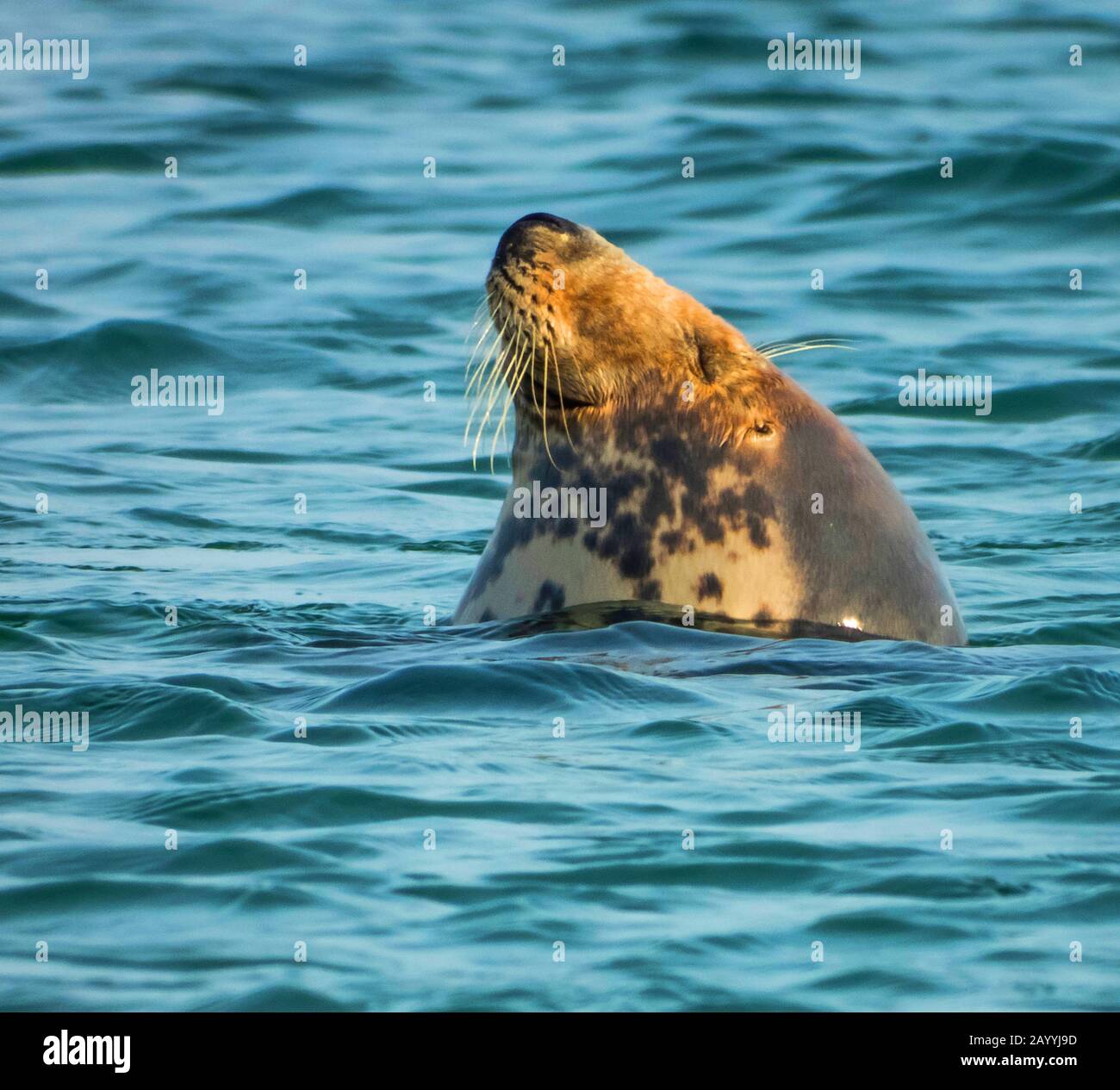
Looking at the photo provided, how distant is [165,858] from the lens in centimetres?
532

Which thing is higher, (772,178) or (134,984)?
(772,178)

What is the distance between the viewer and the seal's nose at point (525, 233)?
7.09 m

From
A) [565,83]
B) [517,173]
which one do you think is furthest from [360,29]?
[517,173]

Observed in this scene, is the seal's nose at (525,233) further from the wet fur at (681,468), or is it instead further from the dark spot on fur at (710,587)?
the dark spot on fur at (710,587)

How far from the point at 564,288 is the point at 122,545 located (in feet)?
13.0

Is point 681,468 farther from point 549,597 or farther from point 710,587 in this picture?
point 549,597

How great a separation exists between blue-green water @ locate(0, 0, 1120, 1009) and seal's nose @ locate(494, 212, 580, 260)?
1.23 metres

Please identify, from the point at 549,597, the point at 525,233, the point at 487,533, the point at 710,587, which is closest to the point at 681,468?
the point at 710,587

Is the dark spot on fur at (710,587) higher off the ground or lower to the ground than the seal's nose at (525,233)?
lower

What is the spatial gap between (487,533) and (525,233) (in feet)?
13.3

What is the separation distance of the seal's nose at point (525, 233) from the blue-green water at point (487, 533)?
48.4 inches

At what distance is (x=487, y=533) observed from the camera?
11.0 meters

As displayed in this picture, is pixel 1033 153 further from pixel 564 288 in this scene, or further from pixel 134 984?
pixel 134 984

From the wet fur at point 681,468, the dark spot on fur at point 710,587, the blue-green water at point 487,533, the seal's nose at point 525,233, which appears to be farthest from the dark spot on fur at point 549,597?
the seal's nose at point 525,233
